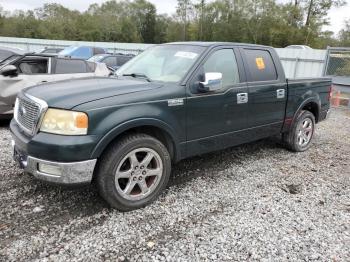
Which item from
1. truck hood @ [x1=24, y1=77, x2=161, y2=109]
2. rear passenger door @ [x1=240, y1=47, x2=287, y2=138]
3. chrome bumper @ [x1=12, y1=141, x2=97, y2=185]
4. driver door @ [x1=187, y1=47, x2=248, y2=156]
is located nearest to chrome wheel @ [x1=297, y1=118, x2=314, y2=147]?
rear passenger door @ [x1=240, y1=47, x2=287, y2=138]

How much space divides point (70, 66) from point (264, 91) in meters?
4.65

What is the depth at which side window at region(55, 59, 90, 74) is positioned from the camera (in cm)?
749

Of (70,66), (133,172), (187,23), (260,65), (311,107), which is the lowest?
(133,172)

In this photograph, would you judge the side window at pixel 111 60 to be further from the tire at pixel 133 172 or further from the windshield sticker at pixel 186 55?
the tire at pixel 133 172

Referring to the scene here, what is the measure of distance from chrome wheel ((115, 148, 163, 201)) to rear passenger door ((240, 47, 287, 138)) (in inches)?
66.6

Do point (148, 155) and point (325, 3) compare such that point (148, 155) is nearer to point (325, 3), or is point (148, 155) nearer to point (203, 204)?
point (203, 204)

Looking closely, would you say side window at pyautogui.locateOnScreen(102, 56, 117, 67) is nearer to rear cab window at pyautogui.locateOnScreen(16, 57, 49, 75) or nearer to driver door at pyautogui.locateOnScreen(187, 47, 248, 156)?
rear cab window at pyautogui.locateOnScreen(16, 57, 49, 75)

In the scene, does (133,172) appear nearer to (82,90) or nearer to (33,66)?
(82,90)

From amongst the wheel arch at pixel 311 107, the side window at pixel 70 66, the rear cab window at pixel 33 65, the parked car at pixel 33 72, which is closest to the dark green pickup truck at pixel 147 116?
the wheel arch at pixel 311 107

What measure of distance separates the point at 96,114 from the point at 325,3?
3887cm

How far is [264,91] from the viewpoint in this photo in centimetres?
492

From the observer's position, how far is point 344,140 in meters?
7.16

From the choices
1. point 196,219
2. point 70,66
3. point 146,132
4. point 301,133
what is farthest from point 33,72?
point 301,133

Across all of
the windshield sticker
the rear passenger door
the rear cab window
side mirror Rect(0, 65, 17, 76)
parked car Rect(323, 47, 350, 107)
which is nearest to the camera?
the windshield sticker
